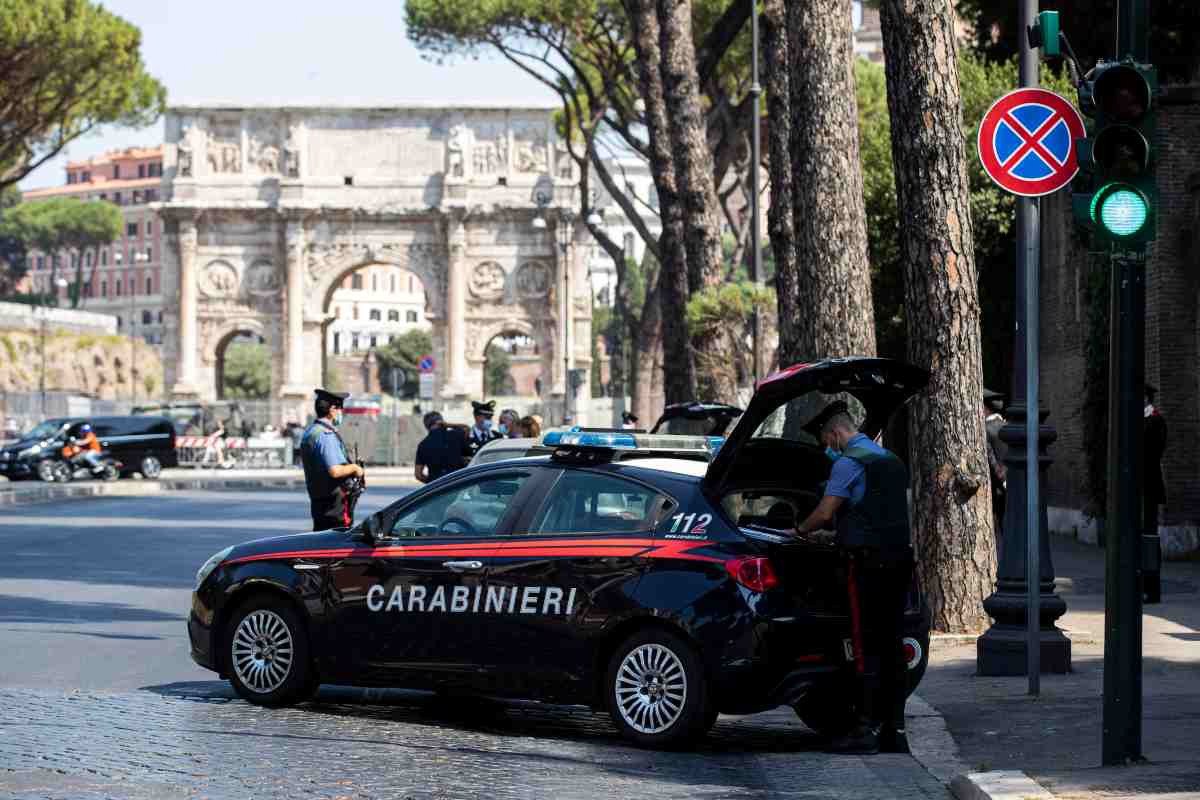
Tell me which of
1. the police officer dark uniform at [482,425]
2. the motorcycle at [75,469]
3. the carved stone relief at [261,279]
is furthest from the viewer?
the carved stone relief at [261,279]

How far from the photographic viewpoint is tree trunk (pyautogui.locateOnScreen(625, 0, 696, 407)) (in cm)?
2766

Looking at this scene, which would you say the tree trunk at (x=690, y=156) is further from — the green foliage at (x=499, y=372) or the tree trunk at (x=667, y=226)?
the green foliage at (x=499, y=372)

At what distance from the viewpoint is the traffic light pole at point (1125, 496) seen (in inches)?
316

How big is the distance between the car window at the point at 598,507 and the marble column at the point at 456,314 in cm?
6914

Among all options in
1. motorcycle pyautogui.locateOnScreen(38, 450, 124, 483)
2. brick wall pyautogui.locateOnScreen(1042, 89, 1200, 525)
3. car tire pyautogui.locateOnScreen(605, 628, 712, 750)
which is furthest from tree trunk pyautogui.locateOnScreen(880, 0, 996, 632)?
motorcycle pyautogui.locateOnScreen(38, 450, 124, 483)

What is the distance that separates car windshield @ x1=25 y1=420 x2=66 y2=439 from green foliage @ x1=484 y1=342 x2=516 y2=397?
81.3 meters

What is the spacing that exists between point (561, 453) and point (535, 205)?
2744 inches

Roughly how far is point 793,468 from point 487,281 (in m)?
70.6

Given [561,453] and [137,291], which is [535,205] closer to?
[561,453]

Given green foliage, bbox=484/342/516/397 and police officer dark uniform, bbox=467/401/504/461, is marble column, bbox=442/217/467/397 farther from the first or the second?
police officer dark uniform, bbox=467/401/504/461

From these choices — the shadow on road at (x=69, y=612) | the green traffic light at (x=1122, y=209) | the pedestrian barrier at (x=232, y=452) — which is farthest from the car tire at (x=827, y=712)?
the pedestrian barrier at (x=232, y=452)

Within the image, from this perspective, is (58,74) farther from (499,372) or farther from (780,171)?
(499,372)

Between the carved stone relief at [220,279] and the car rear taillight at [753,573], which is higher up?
the carved stone relief at [220,279]

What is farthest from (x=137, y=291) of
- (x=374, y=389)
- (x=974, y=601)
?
(x=974, y=601)
